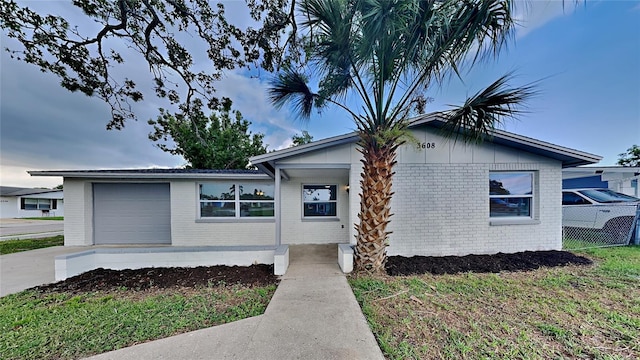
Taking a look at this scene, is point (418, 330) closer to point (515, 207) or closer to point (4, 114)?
point (515, 207)

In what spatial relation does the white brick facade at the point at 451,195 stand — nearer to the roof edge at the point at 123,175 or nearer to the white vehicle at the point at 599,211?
the white vehicle at the point at 599,211

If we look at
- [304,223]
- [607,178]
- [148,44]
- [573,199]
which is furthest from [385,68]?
[607,178]

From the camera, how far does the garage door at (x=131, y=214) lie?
8.20m

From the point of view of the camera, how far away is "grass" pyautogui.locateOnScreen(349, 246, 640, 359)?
2.58 meters

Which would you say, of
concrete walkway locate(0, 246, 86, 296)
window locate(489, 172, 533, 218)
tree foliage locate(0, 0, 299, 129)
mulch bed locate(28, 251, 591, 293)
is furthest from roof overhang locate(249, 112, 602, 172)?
concrete walkway locate(0, 246, 86, 296)

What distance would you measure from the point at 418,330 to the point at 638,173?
1397 cm

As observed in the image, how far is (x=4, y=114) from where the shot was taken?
868cm

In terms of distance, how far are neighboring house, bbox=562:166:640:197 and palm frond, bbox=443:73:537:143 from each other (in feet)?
23.3

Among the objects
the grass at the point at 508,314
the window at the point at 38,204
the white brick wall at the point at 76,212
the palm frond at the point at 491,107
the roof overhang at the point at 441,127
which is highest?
the palm frond at the point at 491,107

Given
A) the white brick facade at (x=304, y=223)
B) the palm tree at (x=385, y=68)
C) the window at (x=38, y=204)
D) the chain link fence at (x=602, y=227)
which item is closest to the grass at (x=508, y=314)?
the palm tree at (x=385, y=68)

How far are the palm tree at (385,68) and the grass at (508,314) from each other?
143cm

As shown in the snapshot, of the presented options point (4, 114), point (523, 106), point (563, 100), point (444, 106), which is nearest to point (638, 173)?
point (563, 100)

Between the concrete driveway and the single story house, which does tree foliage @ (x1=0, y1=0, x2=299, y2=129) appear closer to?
the single story house

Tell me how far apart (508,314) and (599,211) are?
744 cm
